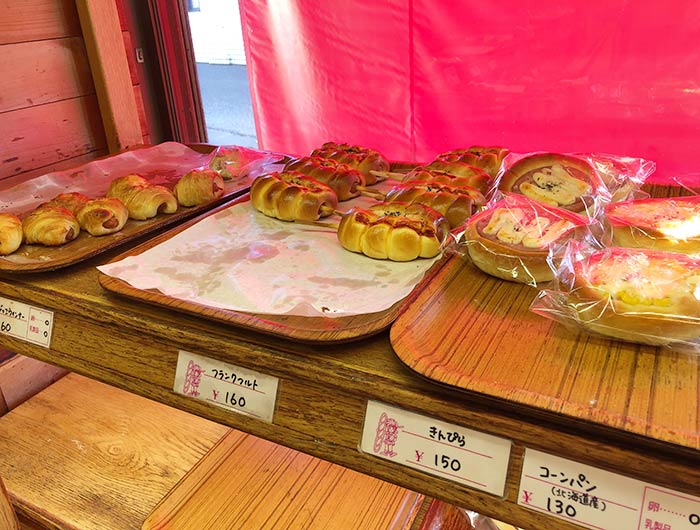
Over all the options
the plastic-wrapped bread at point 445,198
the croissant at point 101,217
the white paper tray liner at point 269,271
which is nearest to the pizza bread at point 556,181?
the plastic-wrapped bread at point 445,198

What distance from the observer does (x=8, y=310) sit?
1.15 metres

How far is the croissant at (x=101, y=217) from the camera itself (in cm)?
129

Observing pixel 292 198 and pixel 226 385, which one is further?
pixel 292 198

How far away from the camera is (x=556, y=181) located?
1.23m

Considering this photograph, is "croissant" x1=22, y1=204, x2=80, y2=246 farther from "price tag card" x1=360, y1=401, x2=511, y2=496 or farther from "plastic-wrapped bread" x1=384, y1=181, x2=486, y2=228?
"price tag card" x1=360, y1=401, x2=511, y2=496

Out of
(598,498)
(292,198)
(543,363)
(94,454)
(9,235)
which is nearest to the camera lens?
(598,498)

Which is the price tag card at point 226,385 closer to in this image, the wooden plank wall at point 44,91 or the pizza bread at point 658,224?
the pizza bread at point 658,224

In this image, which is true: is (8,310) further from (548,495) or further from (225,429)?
(548,495)

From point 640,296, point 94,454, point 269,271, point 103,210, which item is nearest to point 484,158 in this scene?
point 269,271

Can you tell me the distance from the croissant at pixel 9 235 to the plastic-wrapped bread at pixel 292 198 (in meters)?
0.52

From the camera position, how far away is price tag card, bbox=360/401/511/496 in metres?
0.70

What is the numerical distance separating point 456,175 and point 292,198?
426 mm

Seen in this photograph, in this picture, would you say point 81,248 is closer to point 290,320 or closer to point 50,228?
point 50,228

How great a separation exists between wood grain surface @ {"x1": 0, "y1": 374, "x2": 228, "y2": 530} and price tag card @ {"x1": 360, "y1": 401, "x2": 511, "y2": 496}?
904 millimetres
